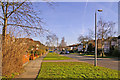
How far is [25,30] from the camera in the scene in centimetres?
716

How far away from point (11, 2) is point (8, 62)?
3.01 m

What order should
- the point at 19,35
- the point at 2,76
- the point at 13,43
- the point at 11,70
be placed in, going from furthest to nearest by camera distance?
the point at 19,35
the point at 13,43
the point at 11,70
the point at 2,76

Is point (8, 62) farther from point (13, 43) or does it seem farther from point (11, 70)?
point (13, 43)

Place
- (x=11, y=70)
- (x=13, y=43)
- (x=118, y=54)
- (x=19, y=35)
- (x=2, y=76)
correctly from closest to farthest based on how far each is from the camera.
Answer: (x=2, y=76) → (x=11, y=70) → (x=13, y=43) → (x=19, y=35) → (x=118, y=54)

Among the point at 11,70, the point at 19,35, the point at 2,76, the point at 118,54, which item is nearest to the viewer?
the point at 2,76

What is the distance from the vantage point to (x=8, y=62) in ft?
19.4

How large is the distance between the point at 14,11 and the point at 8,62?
8.95 feet

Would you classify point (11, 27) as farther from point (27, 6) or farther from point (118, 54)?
point (118, 54)

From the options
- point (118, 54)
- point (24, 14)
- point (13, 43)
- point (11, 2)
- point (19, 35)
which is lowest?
point (118, 54)

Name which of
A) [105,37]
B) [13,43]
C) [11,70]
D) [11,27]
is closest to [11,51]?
[13,43]

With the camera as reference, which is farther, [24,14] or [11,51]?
[24,14]

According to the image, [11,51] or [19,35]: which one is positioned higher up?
[19,35]

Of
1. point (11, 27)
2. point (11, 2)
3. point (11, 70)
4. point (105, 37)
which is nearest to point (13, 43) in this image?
point (11, 27)

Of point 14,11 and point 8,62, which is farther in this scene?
point 14,11
